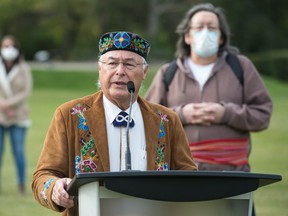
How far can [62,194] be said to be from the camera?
4.11 m

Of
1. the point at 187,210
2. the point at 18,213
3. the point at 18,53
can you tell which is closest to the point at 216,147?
the point at 187,210

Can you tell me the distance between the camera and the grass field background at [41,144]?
1220cm

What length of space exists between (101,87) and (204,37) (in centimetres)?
277

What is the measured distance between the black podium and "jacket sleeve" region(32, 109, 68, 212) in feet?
1.46

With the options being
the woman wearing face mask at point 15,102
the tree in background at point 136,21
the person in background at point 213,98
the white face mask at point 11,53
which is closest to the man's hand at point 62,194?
the person in background at point 213,98

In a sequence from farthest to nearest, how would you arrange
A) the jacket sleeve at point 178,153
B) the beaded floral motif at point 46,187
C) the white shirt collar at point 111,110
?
1. the jacket sleeve at point 178,153
2. the white shirt collar at point 111,110
3. the beaded floral motif at point 46,187

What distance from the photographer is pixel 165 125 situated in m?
4.77

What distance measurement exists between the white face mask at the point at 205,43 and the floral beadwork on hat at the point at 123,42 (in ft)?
8.82

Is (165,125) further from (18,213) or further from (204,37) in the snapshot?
(18,213)

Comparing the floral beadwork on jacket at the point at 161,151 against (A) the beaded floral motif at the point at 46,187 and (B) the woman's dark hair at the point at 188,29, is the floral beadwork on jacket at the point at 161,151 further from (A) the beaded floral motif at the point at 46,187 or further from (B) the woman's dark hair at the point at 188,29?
(B) the woman's dark hair at the point at 188,29

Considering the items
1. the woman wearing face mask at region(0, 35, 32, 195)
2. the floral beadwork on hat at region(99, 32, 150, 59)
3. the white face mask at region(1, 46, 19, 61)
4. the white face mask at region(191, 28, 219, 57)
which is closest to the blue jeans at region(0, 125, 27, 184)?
the woman wearing face mask at region(0, 35, 32, 195)

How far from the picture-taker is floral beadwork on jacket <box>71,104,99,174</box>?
450cm

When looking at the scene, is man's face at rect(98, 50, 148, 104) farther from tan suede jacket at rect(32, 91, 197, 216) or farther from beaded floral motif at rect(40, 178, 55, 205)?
beaded floral motif at rect(40, 178, 55, 205)

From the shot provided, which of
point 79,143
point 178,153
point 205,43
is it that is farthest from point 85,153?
point 205,43
